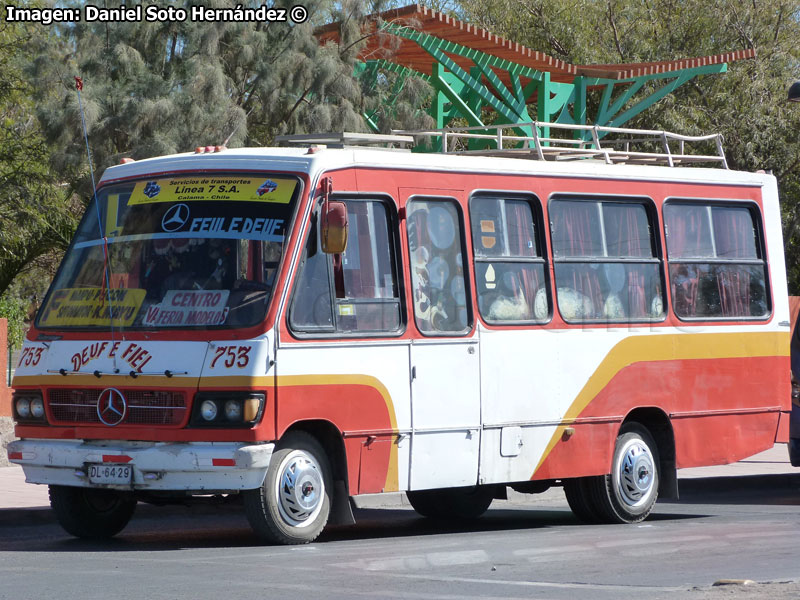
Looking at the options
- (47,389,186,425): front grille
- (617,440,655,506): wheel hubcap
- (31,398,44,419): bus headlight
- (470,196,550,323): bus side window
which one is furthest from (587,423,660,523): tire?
(31,398,44,419): bus headlight

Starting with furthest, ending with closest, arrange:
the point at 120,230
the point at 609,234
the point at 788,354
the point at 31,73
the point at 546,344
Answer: the point at 31,73 < the point at 788,354 < the point at 609,234 < the point at 546,344 < the point at 120,230

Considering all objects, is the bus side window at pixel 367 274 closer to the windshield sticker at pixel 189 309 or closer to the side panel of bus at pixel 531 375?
the side panel of bus at pixel 531 375

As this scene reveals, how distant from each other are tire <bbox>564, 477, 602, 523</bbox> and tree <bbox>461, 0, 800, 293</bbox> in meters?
20.1

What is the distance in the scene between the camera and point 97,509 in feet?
35.0

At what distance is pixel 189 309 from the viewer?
32.2ft

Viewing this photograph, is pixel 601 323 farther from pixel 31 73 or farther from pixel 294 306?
pixel 31 73

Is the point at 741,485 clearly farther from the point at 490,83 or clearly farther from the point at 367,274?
the point at 490,83

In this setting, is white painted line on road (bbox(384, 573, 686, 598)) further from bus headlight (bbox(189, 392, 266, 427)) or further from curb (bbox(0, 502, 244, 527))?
curb (bbox(0, 502, 244, 527))

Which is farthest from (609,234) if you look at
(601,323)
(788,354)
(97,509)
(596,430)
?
(97,509)

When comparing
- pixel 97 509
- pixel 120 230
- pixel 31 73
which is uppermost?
pixel 31 73

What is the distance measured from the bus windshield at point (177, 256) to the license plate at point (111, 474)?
37.5 inches

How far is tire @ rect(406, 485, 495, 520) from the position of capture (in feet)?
41.6

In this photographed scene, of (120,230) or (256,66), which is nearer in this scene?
(120,230)

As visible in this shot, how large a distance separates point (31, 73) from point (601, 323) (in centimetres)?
1304
